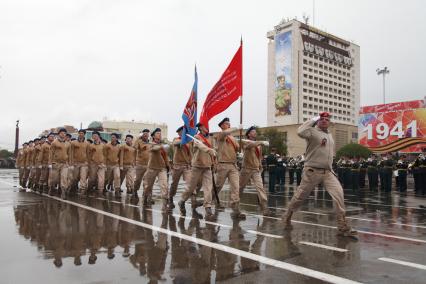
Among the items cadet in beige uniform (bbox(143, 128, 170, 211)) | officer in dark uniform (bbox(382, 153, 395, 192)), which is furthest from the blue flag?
officer in dark uniform (bbox(382, 153, 395, 192))

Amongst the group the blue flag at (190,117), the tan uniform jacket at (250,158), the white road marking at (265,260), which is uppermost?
the blue flag at (190,117)

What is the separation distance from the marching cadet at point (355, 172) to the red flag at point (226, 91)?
10095 mm

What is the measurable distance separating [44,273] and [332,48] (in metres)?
139

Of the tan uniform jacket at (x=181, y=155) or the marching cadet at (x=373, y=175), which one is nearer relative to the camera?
the tan uniform jacket at (x=181, y=155)

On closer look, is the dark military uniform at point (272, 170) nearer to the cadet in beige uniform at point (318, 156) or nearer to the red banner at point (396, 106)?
the cadet in beige uniform at point (318, 156)

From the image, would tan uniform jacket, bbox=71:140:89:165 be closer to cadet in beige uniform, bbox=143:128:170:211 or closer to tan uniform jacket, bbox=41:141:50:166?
tan uniform jacket, bbox=41:141:50:166

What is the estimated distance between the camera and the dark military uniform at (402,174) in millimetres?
16745

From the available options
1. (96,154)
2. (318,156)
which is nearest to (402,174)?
(318,156)

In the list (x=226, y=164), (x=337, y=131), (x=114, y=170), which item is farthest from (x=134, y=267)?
(x=337, y=131)

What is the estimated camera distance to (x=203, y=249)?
5.27 m

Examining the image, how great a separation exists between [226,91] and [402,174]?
10.7 m

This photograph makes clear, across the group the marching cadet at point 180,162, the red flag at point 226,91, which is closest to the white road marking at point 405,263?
the red flag at point 226,91

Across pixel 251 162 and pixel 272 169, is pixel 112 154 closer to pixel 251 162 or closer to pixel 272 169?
pixel 251 162

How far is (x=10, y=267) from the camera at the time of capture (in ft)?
14.9
